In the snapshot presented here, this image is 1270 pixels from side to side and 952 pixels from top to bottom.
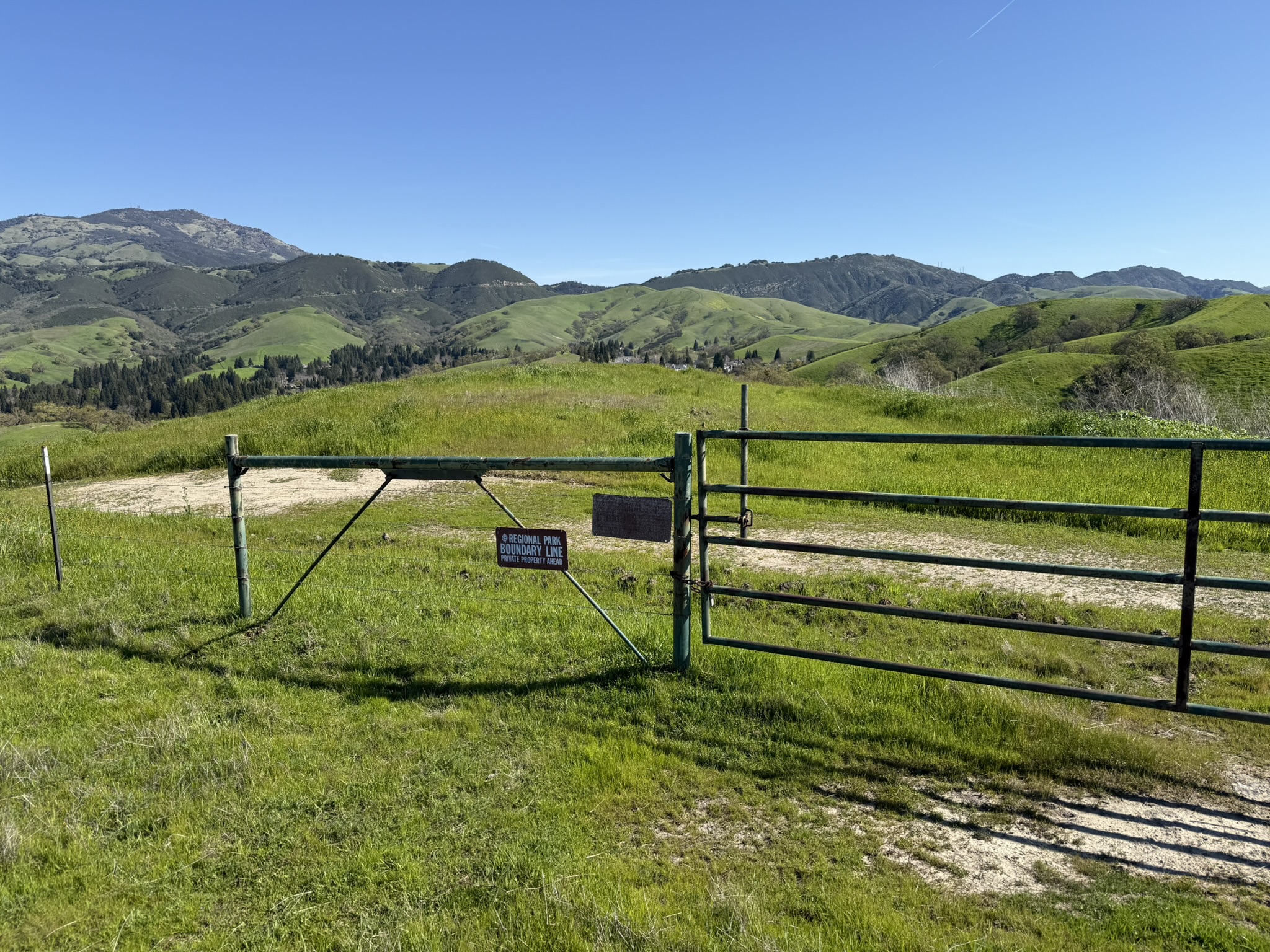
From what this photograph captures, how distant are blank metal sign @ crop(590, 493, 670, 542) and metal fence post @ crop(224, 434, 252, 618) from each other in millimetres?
3481

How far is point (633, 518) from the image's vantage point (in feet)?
17.9

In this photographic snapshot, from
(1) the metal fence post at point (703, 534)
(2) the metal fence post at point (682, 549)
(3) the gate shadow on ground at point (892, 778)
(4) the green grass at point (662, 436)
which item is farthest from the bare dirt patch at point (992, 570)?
(3) the gate shadow on ground at point (892, 778)

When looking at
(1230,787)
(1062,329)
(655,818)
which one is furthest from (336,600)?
(1062,329)

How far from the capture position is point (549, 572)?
940 cm

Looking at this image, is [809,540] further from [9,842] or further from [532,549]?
[9,842]

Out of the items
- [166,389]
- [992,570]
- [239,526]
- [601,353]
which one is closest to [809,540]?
[992,570]

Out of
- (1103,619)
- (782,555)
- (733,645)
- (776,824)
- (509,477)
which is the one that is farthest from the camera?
(509,477)

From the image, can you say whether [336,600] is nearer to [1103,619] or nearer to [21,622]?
[21,622]

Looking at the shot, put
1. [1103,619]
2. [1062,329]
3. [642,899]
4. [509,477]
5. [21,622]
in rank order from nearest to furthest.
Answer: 1. [642,899]
2. [21,622]
3. [1103,619]
4. [509,477]
5. [1062,329]

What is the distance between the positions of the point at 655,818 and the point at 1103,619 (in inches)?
239

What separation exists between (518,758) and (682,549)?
74.2 inches

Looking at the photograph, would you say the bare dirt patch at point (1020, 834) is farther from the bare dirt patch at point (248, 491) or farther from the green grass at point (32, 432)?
the green grass at point (32, 432)

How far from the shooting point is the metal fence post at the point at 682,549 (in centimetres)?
540

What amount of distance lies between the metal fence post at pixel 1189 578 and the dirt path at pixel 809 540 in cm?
442
